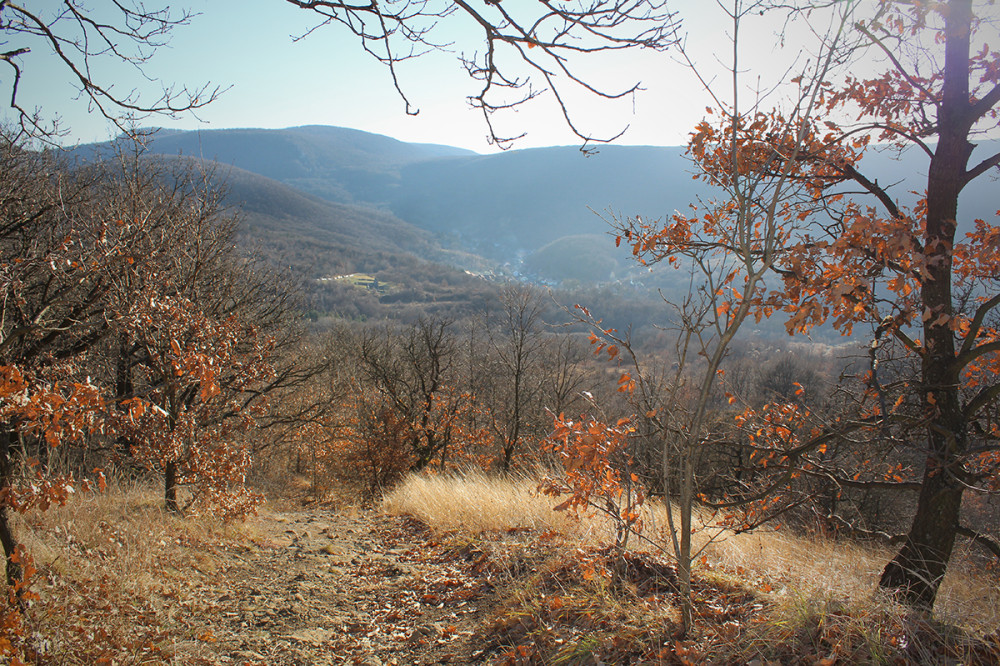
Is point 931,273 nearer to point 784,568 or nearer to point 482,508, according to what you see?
point 784,568

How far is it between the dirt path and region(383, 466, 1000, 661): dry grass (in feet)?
2.53

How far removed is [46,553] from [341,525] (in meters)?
4.71

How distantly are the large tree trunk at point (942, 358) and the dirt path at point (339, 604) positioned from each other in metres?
2.95

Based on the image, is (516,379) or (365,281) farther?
(365,281)

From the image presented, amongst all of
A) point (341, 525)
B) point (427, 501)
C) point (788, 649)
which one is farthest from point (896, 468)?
point (341, 525)

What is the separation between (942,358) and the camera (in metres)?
3.40

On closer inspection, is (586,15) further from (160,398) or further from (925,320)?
(160,398)

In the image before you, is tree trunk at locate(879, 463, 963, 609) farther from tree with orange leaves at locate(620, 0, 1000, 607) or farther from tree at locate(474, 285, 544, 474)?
tree at locate(474, 285, 544, 474)

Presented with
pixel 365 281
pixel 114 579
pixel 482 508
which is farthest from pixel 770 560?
pixel 365 281

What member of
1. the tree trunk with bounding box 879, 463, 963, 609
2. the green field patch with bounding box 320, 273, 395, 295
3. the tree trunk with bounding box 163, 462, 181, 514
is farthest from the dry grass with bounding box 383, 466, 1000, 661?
the green field patch with bounding box 320, 273, 395, 295

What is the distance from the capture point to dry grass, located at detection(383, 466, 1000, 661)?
2.85 meters

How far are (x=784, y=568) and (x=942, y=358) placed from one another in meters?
1.94

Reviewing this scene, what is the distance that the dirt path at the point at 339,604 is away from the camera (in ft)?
13.2

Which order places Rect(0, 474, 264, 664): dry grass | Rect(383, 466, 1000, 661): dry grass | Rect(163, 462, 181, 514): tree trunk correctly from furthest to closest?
Rect(163, 462, 181, 514): tree trunk < Rect(0, 474, 264, 664): dry grass < Rect(383, 466, 1000, 661): dry grass
